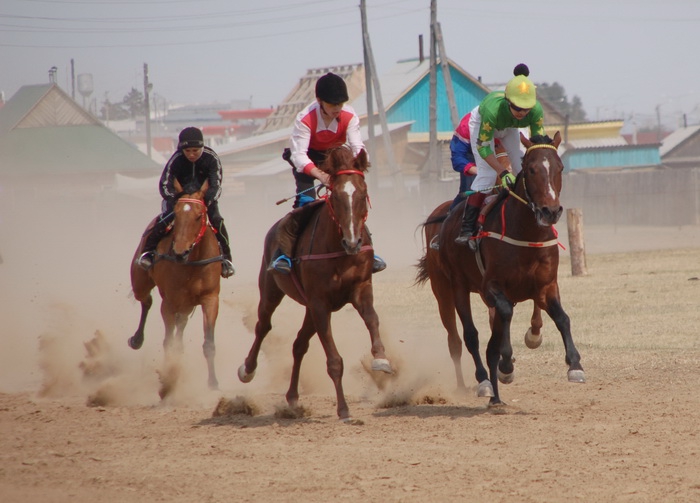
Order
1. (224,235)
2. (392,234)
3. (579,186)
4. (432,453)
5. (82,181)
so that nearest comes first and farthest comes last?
(432,453) → (224,235) → (392,234) → (579,186) → (82,181)

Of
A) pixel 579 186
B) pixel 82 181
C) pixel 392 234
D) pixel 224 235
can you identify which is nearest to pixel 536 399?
pixel 224 235

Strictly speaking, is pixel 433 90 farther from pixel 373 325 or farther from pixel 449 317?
pixel 373 325

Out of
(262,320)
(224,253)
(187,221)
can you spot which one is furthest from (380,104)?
(262,320)

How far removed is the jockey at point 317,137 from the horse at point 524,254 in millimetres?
1063

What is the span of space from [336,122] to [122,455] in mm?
3816

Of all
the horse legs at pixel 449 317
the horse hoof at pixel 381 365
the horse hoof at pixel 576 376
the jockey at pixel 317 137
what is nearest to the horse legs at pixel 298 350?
the jockey at pixel 317 137

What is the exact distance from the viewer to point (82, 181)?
5506 centimetres

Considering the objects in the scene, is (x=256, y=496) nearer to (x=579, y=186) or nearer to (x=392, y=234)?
(x=392, y=234)

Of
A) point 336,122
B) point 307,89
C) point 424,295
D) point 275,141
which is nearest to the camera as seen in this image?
point 336,122

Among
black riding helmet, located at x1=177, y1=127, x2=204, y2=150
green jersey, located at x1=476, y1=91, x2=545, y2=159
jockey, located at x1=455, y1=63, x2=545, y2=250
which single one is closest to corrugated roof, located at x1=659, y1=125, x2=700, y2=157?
black riding helmet, located at x1=177, y1=127, x2=204, y2=150

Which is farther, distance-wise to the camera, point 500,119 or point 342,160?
point 500,119

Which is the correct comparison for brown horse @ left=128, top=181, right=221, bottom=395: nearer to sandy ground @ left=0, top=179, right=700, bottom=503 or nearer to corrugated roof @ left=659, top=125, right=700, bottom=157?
sandy ground @ left=0, top=179, right=700, bottom=503

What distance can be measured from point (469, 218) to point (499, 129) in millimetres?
903

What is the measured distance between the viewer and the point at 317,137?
30.9 ft
